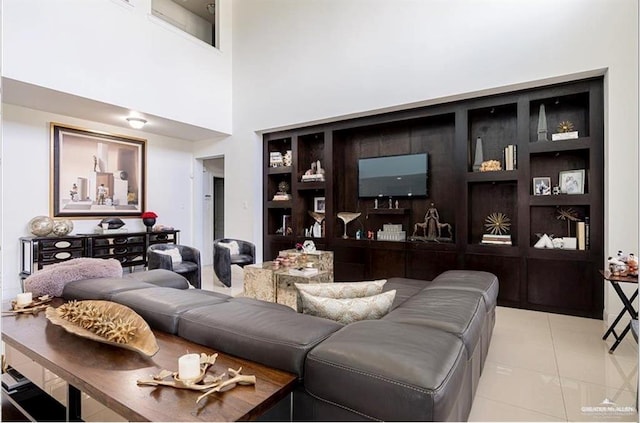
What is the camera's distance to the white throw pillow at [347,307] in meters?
1.81

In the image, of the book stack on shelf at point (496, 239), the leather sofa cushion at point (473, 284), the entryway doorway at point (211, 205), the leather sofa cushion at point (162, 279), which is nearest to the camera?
the leather sofa cushion at point (473, 284)

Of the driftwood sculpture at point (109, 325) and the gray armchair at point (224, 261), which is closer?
the driftwood sculpture at point (109, 325)

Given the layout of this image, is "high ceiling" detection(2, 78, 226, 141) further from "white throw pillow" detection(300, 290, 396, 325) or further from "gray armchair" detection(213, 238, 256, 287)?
"white throw pillow" detection(300, 290, 396, 325)

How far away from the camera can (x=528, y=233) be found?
12.7 feet

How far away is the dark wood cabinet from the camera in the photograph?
3.65m

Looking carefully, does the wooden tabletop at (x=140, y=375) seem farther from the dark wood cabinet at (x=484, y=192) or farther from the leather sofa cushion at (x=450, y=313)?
the dark wood cabinet at (x=484, y=192)

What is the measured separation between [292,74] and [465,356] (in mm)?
5165

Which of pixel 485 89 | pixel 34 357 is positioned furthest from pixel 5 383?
pixel 485 89

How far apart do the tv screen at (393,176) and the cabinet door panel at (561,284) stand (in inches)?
63.8

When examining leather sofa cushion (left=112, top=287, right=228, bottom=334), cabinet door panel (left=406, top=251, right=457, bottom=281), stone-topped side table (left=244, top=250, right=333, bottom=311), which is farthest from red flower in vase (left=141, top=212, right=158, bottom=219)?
cabinet door panel (left=406, top=251, right=457, bottom=281)

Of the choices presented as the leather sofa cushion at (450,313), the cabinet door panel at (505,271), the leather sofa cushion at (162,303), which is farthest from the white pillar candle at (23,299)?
the cabinet door panel at (505,271)

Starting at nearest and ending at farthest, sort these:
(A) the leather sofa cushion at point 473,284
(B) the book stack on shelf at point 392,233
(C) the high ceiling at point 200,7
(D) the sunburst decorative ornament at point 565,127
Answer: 1. (A) the leather sofa cushion at point 473,284
2. (D) the sunburst decorative ornament at point 565,127
3. (B) the book stack on shelf at point 392,233
4. (C) the high ceiling at point 200,7

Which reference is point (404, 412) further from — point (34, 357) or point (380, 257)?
point (380, 257)

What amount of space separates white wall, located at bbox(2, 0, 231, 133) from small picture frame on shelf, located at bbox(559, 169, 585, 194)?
17.2 ft
